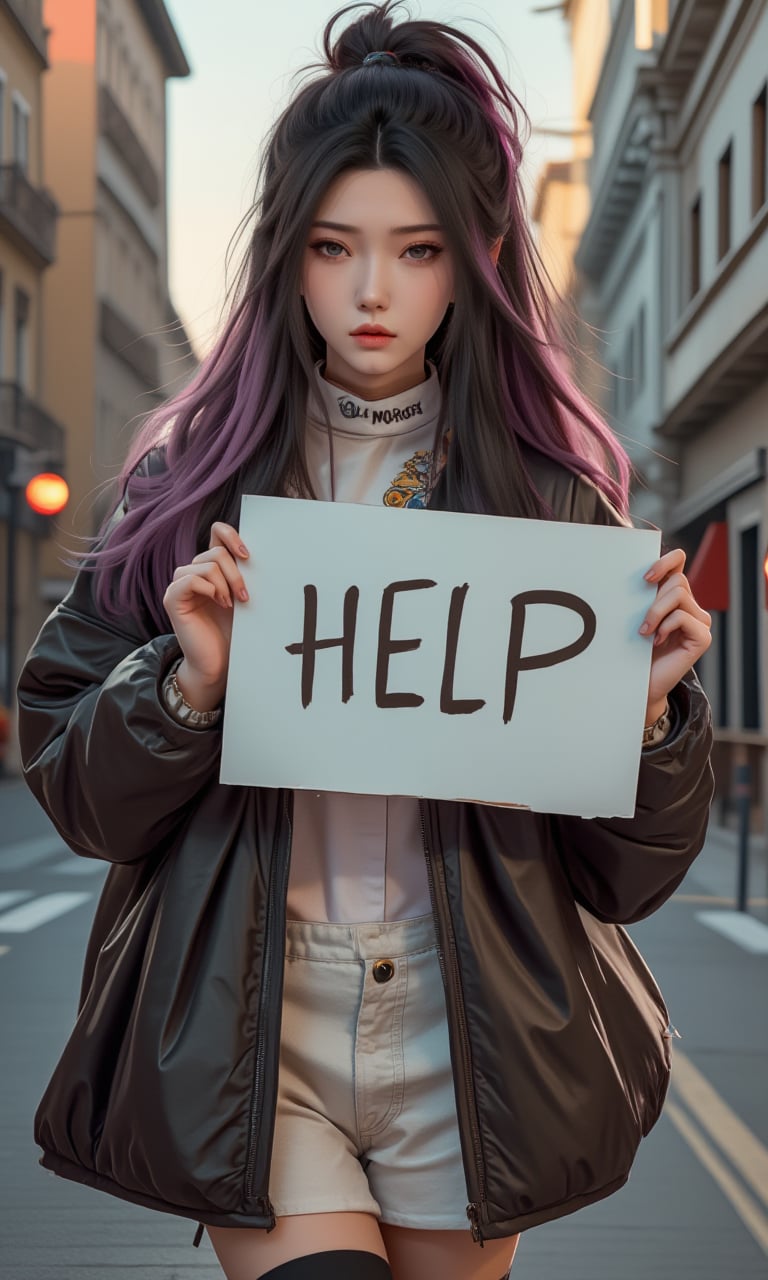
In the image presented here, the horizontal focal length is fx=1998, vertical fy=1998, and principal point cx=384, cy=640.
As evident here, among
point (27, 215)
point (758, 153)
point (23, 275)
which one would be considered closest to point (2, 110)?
point (27, 215)

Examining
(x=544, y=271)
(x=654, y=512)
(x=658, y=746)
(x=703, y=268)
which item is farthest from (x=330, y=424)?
(x=654, y=512)

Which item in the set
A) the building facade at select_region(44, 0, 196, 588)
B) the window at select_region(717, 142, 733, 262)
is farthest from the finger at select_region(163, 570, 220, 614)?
the building facade at select_region(44, 0, 196, 588)

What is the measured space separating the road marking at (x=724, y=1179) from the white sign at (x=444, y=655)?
2827 millimetres

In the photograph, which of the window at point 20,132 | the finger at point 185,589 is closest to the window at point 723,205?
the window at point 20,132

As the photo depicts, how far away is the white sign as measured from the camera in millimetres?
2275

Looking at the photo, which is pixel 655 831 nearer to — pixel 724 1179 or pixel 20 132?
pixel 724 1179

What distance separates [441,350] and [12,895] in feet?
34.7

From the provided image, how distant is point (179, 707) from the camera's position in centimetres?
223

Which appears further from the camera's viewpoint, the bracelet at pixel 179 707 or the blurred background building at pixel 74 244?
the blurred background building at pixel 74 244

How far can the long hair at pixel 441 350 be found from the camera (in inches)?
92.6

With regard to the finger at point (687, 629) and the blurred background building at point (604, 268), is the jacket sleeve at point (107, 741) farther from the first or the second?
the blurred background building at point (604, 268)

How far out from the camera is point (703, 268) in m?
25.4

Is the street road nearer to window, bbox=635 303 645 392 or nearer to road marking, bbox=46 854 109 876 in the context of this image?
road marking, bbox=46 854 109 876

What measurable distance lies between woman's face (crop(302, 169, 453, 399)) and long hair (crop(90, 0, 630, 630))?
0.02 meters
